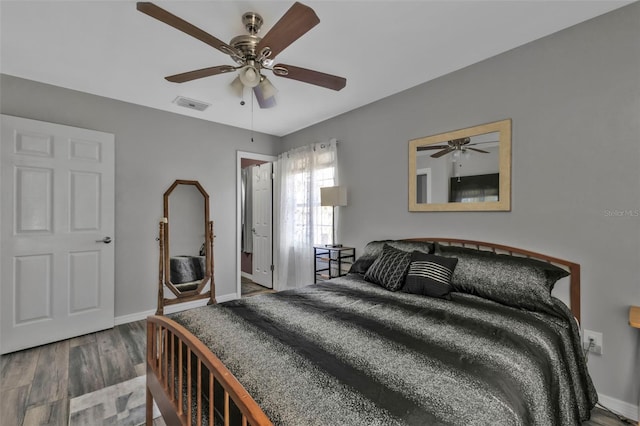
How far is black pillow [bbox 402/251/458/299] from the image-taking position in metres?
2.10

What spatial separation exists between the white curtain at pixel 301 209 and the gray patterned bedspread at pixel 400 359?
2061 mm

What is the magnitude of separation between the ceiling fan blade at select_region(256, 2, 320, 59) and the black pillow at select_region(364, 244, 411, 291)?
180cm

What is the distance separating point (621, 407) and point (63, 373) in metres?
4.07

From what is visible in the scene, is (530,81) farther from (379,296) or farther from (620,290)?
(379,296)

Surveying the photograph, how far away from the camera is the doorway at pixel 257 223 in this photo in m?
4.96

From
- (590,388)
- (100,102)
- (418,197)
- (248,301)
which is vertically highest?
(100,102)

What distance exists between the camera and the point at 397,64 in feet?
8.32

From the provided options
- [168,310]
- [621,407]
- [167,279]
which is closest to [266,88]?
[167,279]

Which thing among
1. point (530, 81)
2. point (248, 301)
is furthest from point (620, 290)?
point (248, 301)

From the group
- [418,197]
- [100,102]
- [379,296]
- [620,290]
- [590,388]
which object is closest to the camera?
[590,388]

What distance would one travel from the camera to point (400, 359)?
1.22 meters

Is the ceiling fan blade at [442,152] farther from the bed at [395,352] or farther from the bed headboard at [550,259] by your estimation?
the bed at [395,352]

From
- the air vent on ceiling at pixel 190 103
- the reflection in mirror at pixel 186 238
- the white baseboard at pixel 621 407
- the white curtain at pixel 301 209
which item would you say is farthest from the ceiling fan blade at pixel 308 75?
the white baseboard at pixel 621 407

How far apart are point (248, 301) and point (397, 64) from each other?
2328 mm
